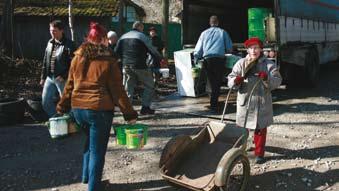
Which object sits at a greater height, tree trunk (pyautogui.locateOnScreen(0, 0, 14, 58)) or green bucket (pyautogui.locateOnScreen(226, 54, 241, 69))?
tree trunk (pyautogui.locateOnScreen(0, 0, 14, 58))

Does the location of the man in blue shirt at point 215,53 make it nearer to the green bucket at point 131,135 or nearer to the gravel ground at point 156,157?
the gravel ground at point 156,157

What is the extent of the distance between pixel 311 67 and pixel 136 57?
19.9 feet

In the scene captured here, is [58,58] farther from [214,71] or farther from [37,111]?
[214,71]

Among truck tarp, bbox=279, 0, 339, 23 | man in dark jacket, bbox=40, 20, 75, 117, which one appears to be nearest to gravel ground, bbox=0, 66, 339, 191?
man in dark jacket, bbox=40, 20, 75, 117

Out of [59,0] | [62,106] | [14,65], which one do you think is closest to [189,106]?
[62,106]

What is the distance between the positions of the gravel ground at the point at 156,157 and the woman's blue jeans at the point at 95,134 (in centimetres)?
62

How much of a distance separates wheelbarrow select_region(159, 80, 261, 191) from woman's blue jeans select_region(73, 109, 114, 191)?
698mm

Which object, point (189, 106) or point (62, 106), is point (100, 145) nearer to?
point (62, 106)

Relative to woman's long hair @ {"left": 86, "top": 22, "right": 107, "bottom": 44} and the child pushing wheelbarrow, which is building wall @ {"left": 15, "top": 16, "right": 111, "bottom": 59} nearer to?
the child pushing wheelbarrow

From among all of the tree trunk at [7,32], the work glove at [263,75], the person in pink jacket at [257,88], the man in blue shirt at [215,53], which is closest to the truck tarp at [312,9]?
the man in blue shirt at [215,53]

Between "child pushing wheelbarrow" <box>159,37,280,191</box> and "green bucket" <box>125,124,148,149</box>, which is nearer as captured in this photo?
"child pushing wheelbarrow" <box>159,37,280,191</box>

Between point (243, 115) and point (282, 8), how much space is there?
527 centimetres

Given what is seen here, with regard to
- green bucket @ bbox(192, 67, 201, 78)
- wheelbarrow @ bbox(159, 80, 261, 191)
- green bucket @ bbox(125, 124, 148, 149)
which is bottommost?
wheelbarrow @ bbox(159, 80, 261, 191)

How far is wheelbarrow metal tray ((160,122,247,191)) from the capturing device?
16.0 feet
